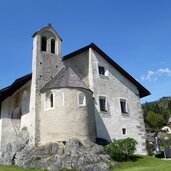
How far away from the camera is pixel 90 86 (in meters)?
26.4

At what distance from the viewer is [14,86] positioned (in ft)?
87.7

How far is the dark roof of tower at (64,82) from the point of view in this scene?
23.5 m

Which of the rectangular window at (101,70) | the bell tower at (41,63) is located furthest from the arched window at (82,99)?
the rectangular window at (101,70)

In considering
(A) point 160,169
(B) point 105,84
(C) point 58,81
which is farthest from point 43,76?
(A) point 160,169

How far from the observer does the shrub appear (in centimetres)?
2119

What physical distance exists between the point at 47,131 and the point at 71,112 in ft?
8.42

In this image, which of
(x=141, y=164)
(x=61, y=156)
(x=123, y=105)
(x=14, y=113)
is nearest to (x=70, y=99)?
(x=61, y=156)

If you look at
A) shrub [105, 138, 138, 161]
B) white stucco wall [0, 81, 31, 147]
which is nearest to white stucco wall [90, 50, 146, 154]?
shrub [105, 138, 138, 161]

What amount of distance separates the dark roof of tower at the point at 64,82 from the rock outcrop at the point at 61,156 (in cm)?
497

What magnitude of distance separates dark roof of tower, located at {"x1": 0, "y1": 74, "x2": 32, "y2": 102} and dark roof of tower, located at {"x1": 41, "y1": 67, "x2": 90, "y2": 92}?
2860mm

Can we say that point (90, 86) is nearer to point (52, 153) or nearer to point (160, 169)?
point (52, 153)

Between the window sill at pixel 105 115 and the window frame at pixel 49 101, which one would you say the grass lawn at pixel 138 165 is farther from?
the window frame at pixel 49 101

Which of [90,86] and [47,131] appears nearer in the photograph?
[47,131]

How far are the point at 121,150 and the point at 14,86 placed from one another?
12508mm
